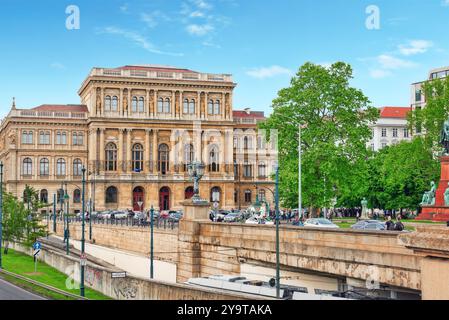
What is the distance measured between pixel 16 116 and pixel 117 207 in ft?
75.6

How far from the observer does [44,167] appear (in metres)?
115

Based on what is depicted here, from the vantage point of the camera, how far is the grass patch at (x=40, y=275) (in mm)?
36638

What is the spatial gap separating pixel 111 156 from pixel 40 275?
6462 centimetres

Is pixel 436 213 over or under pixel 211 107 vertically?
under

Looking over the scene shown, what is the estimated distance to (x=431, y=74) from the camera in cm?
13288

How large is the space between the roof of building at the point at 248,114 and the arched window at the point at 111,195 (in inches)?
1028

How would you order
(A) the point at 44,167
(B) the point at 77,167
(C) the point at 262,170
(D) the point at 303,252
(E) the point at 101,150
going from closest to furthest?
1. (D) the point at 303,252
2. (E) the point at 101,150
3. (A) the point at 44,167
4. (B) the point at 77,167
5. (C) the point at 262,170

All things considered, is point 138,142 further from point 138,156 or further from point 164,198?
point 164,198

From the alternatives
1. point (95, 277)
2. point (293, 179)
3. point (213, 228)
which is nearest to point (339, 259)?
point (213, 228)

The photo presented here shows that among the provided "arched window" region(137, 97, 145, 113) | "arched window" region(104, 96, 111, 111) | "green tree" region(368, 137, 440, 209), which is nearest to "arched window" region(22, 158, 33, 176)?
"arched window" region(104, 96, 111, 111)

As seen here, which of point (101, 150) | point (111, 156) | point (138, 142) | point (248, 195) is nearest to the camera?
point (101, 150)

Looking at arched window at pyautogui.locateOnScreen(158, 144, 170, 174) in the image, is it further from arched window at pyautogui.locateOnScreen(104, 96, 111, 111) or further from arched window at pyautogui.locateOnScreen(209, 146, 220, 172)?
arched window at pyautogui.locateOnScreen(104, 96, 111, 111)

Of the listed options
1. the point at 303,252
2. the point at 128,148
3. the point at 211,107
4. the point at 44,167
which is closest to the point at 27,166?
the point at 44,167
